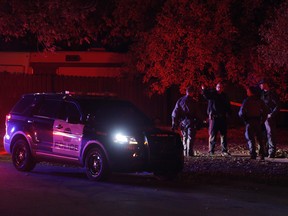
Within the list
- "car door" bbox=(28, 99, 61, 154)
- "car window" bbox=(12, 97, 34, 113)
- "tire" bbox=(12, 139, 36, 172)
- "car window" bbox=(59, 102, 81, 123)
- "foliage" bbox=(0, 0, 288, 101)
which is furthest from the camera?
"foliage" bbox=(0, 0, 288, 101)

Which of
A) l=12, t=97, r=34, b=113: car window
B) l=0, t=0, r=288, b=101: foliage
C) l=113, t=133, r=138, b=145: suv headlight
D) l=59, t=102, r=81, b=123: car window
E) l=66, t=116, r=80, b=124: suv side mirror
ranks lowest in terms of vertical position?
l=113, t=133, r=138, b=145: suv headlight

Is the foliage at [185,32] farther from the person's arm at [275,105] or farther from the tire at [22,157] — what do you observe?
the tire at [22,157]

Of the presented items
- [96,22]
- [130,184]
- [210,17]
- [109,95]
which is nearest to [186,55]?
[210,17]

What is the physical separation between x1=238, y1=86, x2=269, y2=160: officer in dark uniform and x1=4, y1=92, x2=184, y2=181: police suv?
3084 millimetres

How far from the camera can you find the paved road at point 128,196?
922 cm

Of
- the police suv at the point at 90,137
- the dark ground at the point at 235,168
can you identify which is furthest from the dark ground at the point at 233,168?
the police suv at the point at 90,137

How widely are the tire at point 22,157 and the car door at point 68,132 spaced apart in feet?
2.65

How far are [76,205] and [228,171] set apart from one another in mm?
4809

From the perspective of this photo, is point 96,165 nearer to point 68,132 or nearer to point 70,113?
point 68,132

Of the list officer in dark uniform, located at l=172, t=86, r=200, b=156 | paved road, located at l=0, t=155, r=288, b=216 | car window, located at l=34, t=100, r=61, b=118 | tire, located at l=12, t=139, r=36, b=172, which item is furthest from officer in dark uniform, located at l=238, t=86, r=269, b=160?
tire, located at l=12, t=139, r=36, b=172

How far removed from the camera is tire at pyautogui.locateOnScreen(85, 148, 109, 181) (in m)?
11.8

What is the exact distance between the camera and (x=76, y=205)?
9508 mm

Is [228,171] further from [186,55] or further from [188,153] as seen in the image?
[186,55]

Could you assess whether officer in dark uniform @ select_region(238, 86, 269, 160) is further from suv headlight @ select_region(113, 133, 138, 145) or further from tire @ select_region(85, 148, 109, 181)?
tire @ select_region(85, 148, 109, 181)
